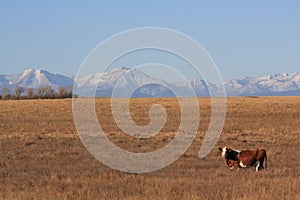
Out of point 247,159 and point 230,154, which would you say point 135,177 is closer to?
point 230,154

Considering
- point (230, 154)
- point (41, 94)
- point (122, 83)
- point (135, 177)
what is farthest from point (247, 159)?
point (41, 94)

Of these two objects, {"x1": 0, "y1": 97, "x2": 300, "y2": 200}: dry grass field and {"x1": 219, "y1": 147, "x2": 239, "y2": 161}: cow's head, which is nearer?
{"x1": 0, "y1": 97, "x2": 300, "y2": 200}: dry grass field

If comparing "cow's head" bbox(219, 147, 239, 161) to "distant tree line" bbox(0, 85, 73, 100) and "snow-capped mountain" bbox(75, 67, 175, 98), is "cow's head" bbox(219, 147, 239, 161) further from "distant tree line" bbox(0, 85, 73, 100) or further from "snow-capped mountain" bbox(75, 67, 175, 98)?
"distant tree line" bbox(0, 85, 73, 100)

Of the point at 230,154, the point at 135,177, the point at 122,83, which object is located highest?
the point at 122,83

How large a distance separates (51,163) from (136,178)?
4.16 meters

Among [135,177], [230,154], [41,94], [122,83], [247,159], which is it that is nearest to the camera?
[135,177]

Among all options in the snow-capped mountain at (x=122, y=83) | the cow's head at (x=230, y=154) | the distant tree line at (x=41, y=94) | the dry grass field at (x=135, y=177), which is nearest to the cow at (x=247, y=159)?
the cow's head at (x=230, y=154)

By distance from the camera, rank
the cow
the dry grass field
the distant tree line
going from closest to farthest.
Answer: the dry grass field, the cow, the distant tree line

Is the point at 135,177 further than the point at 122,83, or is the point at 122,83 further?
the point at 122,83

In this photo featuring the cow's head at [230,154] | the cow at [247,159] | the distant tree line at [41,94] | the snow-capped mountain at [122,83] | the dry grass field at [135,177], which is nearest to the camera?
the dry grass field at [135,177]

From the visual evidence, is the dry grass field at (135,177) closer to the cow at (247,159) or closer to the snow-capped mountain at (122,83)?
the cow at (247,159)

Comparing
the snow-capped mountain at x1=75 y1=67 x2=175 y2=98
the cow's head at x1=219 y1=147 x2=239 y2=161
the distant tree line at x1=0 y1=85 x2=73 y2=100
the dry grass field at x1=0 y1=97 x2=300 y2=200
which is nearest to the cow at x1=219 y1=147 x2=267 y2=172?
the cow's head at x1=219 y1=147 x2=239 y2=161

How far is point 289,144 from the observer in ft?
81.3

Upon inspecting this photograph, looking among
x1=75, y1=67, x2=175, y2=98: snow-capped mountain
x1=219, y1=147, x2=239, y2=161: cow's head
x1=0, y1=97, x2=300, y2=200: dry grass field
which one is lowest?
x1=0, y1=97, x2=300, y2=200: dry grass field
